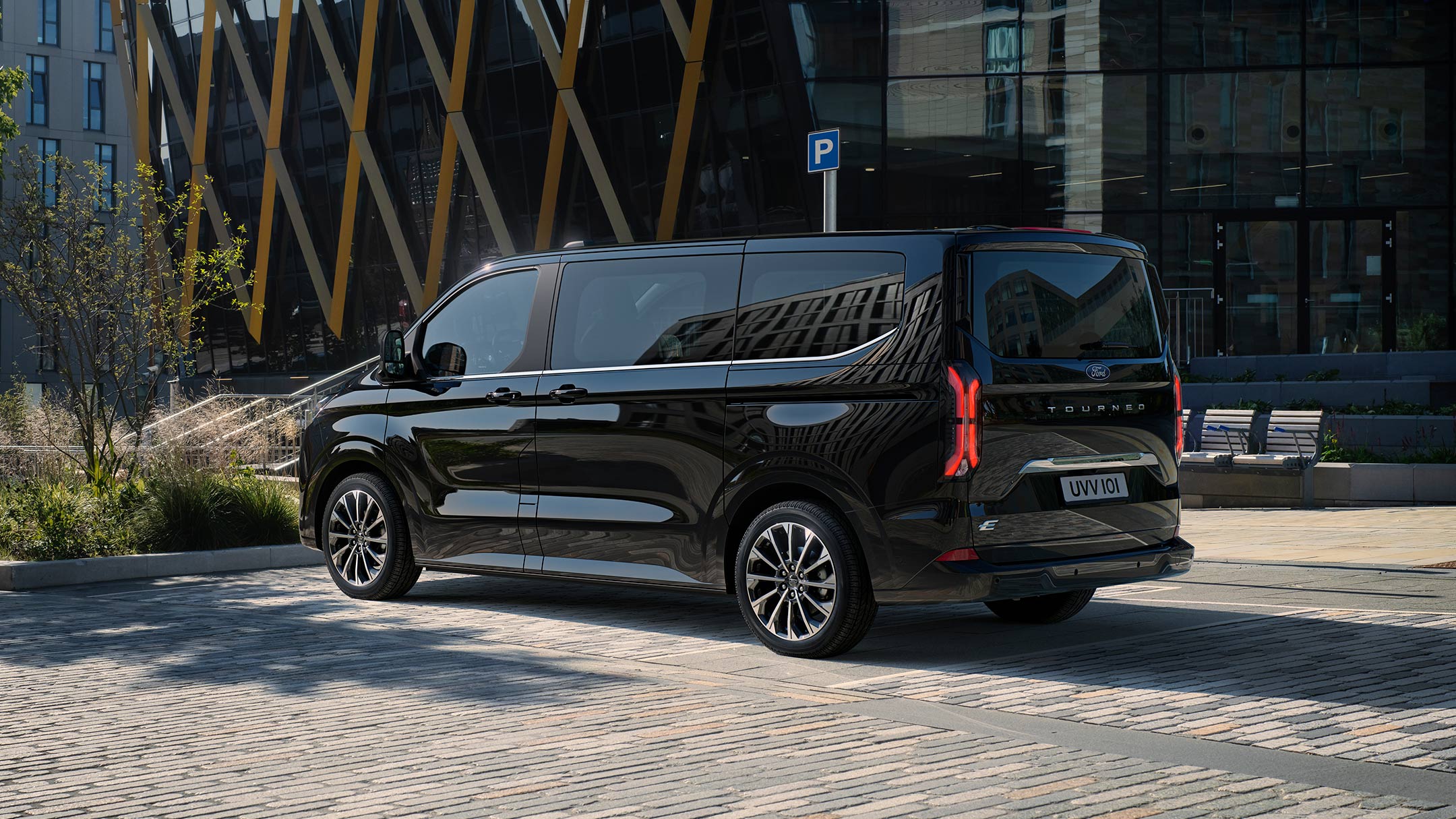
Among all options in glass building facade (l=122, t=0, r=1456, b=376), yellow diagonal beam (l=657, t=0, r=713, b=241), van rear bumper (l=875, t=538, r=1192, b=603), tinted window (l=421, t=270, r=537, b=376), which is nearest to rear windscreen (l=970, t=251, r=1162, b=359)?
van rear bumper (l=875, t=538, r=1192, b=603)

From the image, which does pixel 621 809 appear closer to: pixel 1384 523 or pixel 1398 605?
pixel 1398 605

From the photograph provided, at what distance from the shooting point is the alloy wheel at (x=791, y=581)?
7383 millimetres

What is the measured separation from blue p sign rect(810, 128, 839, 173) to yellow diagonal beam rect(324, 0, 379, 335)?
82.5ft

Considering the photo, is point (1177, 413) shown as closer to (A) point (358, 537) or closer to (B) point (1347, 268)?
(A) point (358, 537)

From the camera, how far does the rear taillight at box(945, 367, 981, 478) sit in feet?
22.8

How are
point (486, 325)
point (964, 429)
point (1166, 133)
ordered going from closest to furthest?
point (964, 429)
point (486, 325)
point (1166, 133)

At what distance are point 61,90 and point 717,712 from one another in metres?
73.7

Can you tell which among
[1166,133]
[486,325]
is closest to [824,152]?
[486,325]

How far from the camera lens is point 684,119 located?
28.5 metres

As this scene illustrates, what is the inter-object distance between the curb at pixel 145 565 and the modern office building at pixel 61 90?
6138 centimetres

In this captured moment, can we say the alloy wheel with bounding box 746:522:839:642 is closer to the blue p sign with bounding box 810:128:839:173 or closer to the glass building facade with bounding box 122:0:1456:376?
the blue p sign with bounding box 810:128:839:173

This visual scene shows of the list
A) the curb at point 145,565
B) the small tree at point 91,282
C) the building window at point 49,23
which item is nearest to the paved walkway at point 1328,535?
the curb at point 145,565

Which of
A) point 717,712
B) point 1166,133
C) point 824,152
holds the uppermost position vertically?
point 1166,133

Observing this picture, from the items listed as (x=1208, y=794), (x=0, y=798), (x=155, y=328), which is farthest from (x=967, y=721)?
(x=155, y=328)
